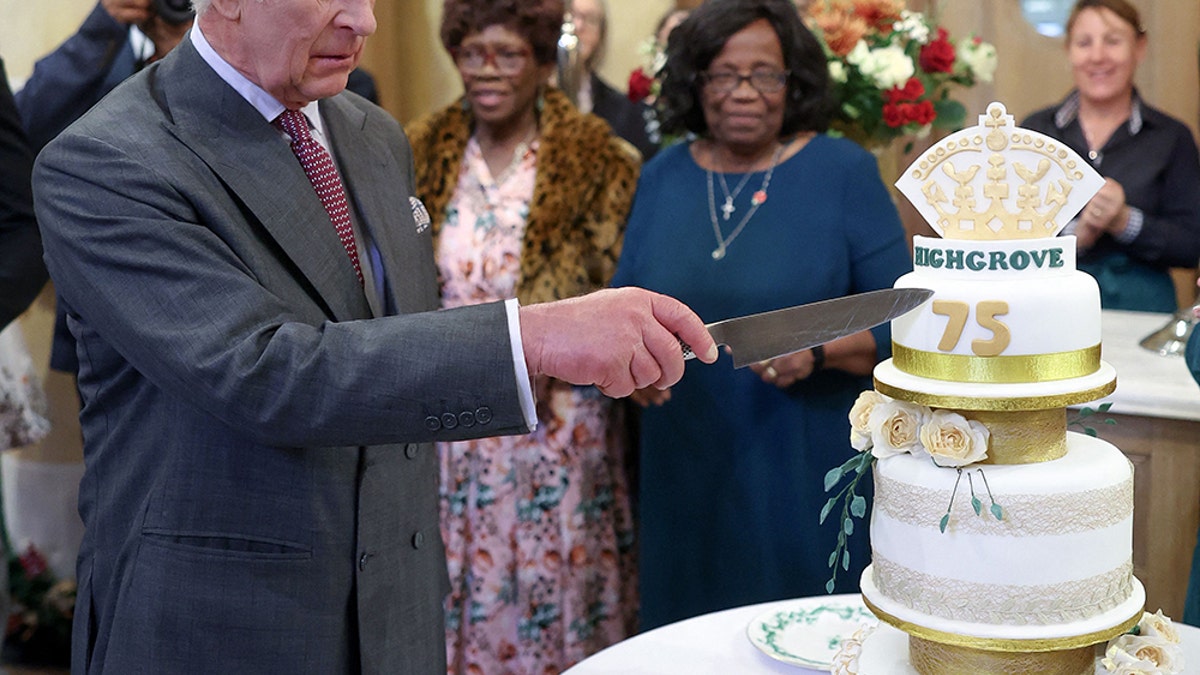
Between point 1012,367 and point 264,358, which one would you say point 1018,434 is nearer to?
point 1012,367

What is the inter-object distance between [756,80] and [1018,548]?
1.79 meters

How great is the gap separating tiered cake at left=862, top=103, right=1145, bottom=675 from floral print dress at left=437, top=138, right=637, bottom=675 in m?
1.74

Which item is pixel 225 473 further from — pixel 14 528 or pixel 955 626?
pixel 14 528

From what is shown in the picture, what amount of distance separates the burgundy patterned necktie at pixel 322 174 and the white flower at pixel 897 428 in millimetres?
713

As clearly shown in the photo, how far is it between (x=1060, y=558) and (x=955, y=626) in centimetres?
14

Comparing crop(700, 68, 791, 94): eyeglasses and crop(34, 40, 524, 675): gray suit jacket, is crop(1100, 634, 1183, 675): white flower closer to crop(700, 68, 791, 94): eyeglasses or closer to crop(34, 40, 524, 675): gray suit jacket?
crop(34, 40, 524, 675): gray suit jacket

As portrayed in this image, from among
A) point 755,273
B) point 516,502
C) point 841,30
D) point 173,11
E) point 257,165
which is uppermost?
point 173,11

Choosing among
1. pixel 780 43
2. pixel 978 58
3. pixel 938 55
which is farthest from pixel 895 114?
pixel 780 43

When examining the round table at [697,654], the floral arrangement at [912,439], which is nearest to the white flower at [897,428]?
the floral arrangement at [912,439]

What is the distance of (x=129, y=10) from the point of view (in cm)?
351

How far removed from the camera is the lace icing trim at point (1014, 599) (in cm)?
146

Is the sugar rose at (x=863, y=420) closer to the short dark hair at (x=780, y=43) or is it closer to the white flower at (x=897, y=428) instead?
the white flower at (x=897, y=428)

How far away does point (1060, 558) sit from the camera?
1.46 m

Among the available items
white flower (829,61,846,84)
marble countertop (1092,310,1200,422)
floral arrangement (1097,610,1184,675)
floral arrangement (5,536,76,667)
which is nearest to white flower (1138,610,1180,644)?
floral arrangement (1097,610,1184,675)
